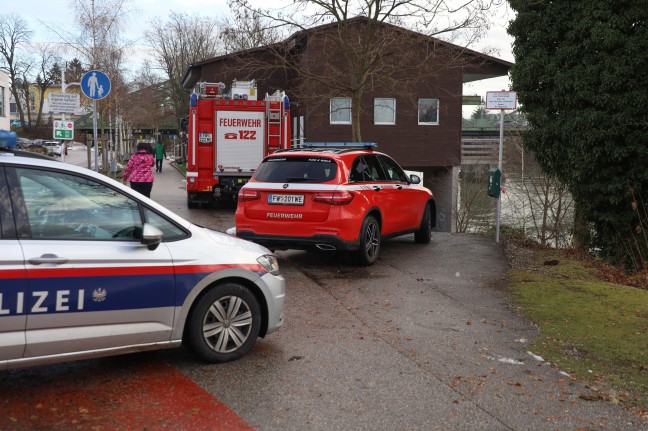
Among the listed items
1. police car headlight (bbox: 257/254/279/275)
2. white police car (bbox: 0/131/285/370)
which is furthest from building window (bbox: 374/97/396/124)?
white police car (bbox: 0/131/285/370)

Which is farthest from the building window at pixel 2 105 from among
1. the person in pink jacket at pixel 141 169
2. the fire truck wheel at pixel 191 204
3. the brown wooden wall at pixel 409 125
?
the person in pink jacket at pixel 141 169

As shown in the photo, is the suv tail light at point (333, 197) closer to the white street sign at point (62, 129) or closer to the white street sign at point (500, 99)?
Answer: the white street sign at point (500, 99)

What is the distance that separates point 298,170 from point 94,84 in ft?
22.8

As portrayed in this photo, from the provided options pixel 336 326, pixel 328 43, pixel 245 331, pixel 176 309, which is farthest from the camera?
pixel 328 43

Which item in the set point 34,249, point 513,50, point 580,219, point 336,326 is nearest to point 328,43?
point 513,50

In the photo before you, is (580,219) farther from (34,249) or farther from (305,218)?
(34,249)

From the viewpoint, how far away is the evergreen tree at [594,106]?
1477 centimetres

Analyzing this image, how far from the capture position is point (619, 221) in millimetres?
15555

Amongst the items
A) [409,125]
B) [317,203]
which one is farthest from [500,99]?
[409,125]

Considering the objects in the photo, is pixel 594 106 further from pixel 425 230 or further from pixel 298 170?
pixel 298 170

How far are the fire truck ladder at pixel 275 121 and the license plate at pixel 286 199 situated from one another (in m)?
9.52

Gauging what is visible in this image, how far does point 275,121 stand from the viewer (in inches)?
758

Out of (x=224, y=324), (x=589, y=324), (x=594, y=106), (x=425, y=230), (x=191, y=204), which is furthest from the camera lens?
(x=191, y=204)

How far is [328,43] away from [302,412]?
26305mm
